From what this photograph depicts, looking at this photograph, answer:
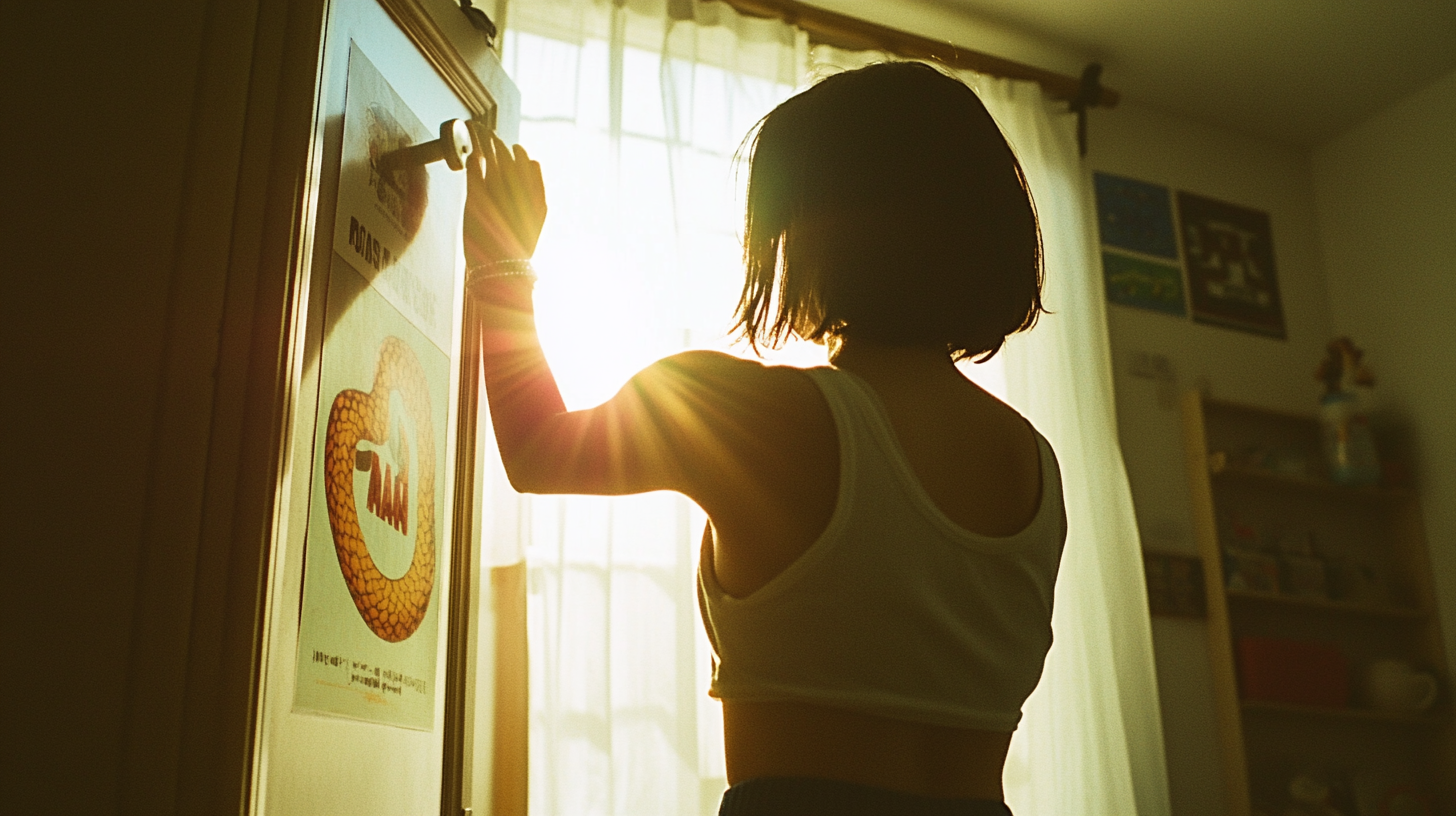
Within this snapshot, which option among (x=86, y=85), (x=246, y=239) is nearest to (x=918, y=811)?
(x=246, y=239)

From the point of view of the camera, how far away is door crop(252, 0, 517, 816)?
2.29 feet

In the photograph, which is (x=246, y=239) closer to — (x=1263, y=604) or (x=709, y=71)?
(x=709, y=71)

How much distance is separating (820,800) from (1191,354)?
8.42ft

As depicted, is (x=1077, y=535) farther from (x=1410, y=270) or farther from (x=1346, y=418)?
(x=1410, y=270)

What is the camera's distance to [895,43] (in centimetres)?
251

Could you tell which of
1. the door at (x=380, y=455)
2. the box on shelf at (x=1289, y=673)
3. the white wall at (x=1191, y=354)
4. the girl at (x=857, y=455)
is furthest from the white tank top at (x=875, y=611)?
the box on shelf at (x=1289, y=673)

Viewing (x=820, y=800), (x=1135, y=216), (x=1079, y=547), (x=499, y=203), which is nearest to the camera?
(x=820, y=800)

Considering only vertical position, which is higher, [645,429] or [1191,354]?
[1191,354]

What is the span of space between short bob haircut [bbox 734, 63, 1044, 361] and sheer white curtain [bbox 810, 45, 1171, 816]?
4.35ft

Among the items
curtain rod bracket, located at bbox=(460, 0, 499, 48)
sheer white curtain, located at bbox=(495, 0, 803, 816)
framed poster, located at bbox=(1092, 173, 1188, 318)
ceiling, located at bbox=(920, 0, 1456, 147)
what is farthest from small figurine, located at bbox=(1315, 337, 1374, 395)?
curtain rod bracket, located at bbox=(460, 0, 499, 48)

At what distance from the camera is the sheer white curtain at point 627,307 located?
182 cm

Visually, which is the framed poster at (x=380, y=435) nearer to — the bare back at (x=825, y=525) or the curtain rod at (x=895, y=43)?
the bare back at (x=825, y=525)

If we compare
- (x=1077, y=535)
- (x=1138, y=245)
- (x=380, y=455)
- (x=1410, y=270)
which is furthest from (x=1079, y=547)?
(x=380, y=455)

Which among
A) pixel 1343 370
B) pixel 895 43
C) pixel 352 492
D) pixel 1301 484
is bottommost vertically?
pixel 352 492
